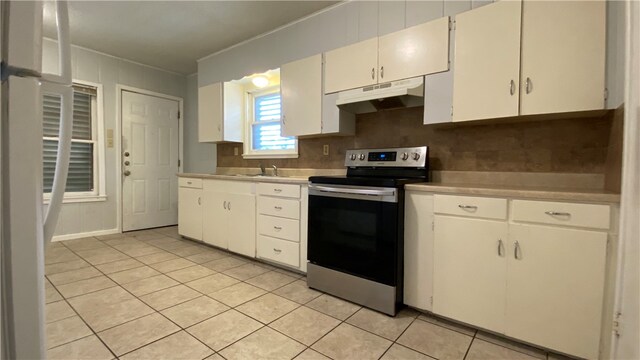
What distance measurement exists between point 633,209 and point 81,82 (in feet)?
17.2

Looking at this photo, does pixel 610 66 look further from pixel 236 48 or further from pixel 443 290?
pixel 236 48

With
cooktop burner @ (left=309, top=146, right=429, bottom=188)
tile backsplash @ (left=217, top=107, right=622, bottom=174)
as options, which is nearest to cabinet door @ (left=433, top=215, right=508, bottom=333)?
cooktop burner @ (left=309, top=146, right=429, bottom=188)

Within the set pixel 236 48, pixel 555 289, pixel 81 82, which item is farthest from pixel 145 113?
pixel 555 289

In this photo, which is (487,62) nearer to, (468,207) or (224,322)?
(468,207)

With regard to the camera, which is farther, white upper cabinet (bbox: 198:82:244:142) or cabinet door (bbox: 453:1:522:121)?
white upper cabinet (bbox: 198:82:244:142)

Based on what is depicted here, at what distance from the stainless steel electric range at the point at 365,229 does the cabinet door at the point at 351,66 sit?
2.03ft

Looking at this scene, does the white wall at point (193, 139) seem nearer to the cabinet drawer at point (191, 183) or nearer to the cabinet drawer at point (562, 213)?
the cabinet drawer at point (191, 183)

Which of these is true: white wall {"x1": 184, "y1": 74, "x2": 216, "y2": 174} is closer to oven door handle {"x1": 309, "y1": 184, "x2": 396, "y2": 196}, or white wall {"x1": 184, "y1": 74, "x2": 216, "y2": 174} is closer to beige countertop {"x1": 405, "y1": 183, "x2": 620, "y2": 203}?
oven door handle {"x1": 309, "y1": 184, "x2": 396, "y2": 196}

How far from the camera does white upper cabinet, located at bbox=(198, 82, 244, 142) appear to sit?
3.72m

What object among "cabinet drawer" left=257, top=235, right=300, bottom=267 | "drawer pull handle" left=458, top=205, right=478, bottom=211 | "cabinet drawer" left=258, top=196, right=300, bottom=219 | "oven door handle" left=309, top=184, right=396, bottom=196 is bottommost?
"cabinet drawer" left=257, top=235, right=300, bottom=267

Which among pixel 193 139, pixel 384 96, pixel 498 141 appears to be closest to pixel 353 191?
pixel 384 96

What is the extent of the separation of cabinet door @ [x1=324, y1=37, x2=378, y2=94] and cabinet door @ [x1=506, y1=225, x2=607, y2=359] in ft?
5.13

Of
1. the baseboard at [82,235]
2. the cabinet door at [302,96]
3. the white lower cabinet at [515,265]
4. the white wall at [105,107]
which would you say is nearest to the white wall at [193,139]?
the white wall at [105,107]

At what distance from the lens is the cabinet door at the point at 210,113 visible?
12.3ft
